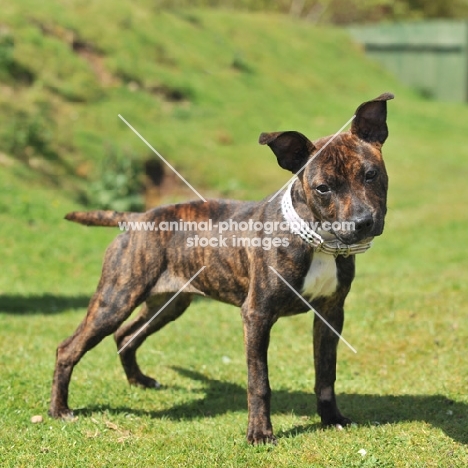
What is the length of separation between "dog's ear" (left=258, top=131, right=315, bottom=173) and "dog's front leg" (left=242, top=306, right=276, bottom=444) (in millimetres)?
1017

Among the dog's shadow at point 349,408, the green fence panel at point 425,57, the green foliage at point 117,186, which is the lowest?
the green fence panel at point 425,57

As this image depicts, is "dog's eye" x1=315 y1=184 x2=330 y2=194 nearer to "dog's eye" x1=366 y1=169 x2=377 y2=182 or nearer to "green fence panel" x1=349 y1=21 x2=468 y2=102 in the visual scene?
"dog's eye" x1=366 y1=169 x2=377 y2=182

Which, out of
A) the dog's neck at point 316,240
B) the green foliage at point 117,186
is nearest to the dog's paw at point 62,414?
the dog's neck at point 316,240

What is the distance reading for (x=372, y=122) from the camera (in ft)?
17.6

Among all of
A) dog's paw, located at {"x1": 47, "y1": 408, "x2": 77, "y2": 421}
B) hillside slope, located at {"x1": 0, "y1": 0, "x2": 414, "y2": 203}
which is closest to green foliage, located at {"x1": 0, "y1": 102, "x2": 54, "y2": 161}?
hillside slope, located at {"x1": 0, "y1": 0, "x2": 414, "y2": 203}

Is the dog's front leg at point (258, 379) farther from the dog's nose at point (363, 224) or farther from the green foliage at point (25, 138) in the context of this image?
the green foliage at point (25, 138)

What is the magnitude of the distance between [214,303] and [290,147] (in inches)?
209

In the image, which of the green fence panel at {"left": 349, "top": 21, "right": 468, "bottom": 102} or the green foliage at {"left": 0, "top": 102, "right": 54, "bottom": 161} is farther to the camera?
the green fence panel at {"left": 349, "top": 21, "right": 468, "bottom": 102}

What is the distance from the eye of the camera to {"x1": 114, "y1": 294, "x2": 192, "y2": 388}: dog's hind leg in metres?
6.88

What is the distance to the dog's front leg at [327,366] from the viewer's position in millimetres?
5918

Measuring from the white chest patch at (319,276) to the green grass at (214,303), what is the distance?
39.4 inches

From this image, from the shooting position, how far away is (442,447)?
17.7 ft

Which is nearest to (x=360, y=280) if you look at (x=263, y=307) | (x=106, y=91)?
(x=263, y=307)

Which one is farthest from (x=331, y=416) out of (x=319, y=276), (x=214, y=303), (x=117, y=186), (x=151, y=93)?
(x=151, y=93)
